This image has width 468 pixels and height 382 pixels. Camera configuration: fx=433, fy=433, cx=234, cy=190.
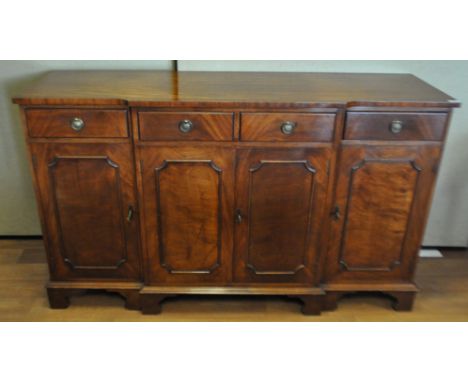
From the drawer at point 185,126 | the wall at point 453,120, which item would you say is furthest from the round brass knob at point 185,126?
the wall at point 453,120

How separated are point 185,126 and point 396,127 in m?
0.70

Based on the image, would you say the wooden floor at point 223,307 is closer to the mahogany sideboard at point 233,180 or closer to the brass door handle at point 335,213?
the mahogany sideboard at point 233,180

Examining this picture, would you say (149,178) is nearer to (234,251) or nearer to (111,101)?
(111,101)

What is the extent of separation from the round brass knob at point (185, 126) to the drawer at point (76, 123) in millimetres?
185

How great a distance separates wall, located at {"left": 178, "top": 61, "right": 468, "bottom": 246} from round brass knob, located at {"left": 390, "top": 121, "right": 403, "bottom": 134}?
1.56ft

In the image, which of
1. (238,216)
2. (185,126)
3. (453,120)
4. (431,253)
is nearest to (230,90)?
(185,126)

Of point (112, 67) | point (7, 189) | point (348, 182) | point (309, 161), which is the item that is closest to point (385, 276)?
point (348, 182)

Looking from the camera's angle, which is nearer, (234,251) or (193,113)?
(193,113)

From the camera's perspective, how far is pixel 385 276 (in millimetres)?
1732

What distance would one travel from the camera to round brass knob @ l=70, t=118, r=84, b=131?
55.7 inches

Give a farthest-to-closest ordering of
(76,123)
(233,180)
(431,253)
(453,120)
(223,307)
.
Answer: (431,253) → (453,120) → (223,307) → (233,180) → (76,123)

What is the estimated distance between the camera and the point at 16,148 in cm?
198

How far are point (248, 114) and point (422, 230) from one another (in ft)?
2.65

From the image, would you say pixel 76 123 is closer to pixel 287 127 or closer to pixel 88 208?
pixel 88 208
